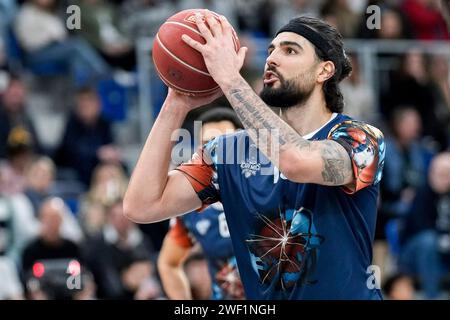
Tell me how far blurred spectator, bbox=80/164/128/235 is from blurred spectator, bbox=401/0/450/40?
5.66 m

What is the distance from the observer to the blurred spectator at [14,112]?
13.4 meters

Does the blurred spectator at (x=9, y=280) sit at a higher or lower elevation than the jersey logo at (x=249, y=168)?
lower

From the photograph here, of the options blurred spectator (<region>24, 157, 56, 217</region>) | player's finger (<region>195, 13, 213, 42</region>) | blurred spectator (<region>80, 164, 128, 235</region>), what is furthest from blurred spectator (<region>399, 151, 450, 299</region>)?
player's finger (<region>195, 13, 213, 42</region>)

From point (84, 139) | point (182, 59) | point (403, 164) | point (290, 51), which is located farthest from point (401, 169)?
point (182, 59)

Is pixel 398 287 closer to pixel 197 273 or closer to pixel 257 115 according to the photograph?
pixel 197 273

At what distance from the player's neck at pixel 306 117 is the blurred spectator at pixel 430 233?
6.95 meters

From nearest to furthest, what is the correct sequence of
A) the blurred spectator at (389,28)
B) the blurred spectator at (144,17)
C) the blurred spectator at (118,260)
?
the blurred spectator at (118,260) < the blurred spectator at (144,17) < the blurred spectator at (389,28)

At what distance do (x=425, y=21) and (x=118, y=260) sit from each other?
708 centimetres

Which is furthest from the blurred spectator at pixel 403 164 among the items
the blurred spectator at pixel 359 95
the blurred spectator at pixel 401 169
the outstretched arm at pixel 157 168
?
the outstretched arm at pixel 157 168

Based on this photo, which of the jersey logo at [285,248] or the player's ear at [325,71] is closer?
the jersey logo at [285,248]

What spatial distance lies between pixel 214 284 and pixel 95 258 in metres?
3.93

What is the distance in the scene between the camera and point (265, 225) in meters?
5.91

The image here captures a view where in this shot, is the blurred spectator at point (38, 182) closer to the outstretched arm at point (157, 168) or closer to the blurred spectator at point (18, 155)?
the blurred spectator at point (18, 155)

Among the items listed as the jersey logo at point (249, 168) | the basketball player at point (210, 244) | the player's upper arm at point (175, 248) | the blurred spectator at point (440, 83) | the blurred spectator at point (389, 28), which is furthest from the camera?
the blurred spectator at point (440, 83)
